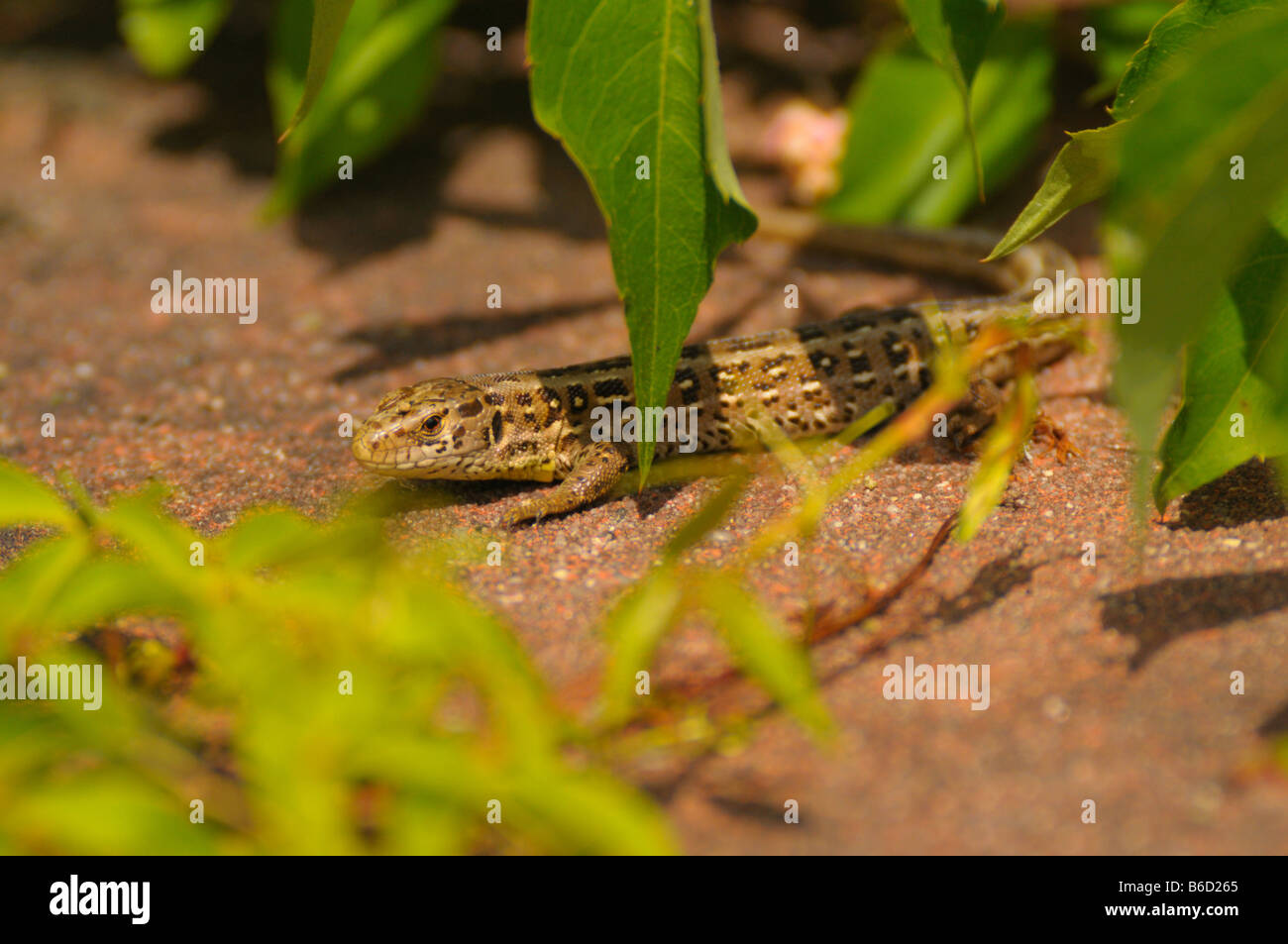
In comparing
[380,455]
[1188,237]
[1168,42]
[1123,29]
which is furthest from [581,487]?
[1123,29]

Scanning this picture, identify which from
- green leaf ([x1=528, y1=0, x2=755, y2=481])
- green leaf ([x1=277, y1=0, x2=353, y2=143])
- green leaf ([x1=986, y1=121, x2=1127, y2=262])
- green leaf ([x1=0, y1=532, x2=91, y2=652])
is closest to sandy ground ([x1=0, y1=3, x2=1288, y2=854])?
green leaf ([x1=528, y1=0, x2=755, y2=481])

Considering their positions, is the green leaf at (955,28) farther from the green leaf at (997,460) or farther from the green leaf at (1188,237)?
the green leaf at (1188,237)

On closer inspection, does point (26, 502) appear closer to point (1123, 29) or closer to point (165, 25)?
point (165, 25)

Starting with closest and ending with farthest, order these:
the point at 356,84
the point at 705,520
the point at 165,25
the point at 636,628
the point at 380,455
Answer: the point at 636,628 → the point at 705,520 → the point at 380,455 → the point at 356,84 → the point at 165,25

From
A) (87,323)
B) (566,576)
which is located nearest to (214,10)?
(87,323)

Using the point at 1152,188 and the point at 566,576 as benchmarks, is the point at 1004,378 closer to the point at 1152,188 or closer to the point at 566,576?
the point at 566,576

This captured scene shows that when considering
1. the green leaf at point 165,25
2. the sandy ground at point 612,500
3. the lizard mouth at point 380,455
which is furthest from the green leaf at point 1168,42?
the green leaf at point 165,25
